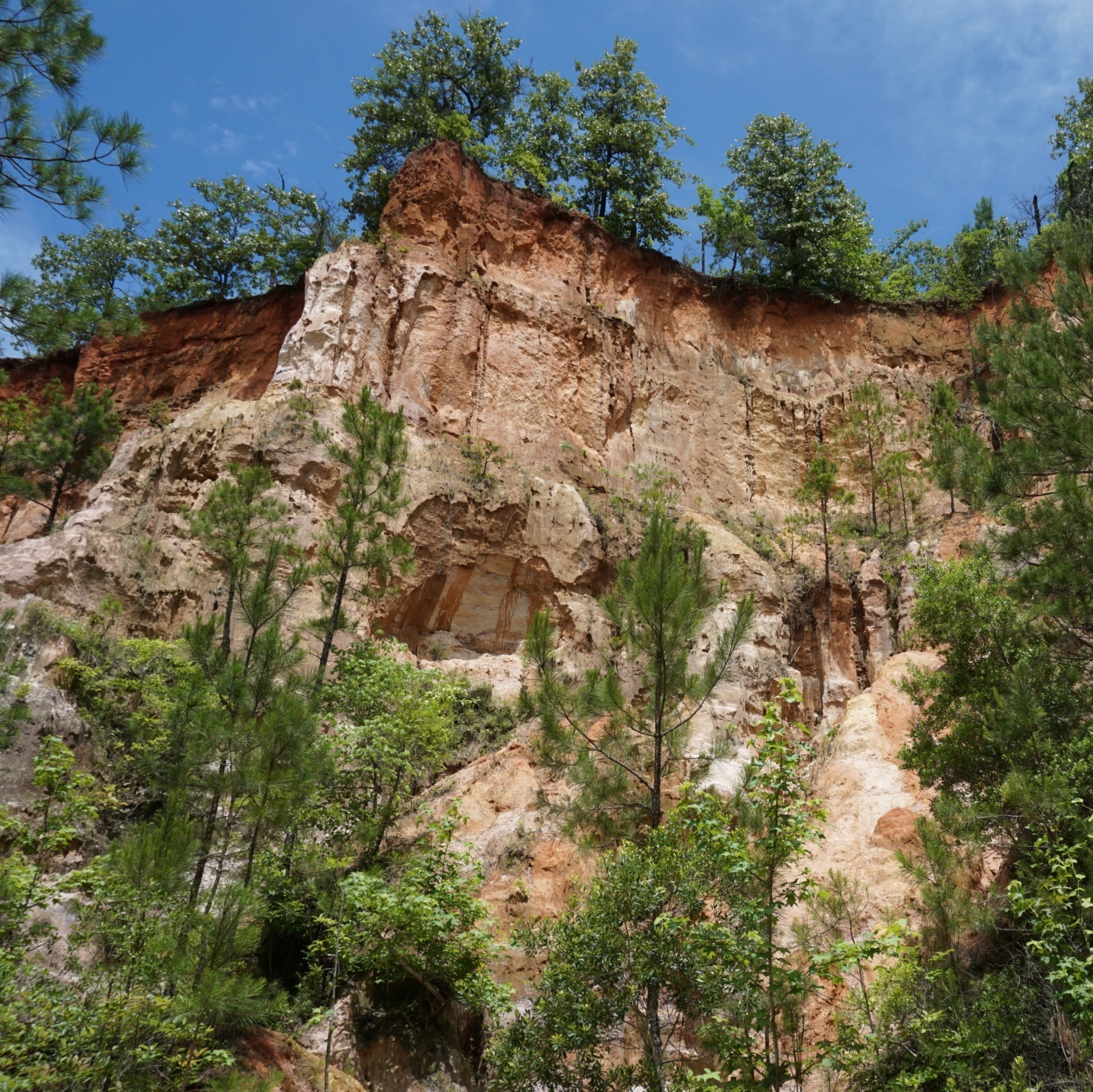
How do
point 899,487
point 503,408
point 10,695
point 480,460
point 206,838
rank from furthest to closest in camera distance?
point 899,487 → point 503,408 → point 480,460 → point 10,695 → point 206,838

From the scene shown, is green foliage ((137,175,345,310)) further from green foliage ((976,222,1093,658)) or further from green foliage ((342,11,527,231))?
green foliage ((976,222,1093,658))

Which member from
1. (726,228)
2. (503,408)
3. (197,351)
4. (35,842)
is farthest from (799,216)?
(35,842)

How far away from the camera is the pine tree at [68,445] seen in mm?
25141

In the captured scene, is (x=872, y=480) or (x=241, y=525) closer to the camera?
(x=241, y=525)

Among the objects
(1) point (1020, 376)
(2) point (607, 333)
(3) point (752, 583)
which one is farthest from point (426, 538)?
(1) point (1020, 376)

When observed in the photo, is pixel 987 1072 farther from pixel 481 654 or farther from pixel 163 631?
pixel 163 631

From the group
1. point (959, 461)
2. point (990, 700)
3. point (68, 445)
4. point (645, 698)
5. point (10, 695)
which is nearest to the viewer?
point (645, 698)

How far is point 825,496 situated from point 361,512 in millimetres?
13583

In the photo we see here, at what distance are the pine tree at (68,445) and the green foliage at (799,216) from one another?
21028 mm

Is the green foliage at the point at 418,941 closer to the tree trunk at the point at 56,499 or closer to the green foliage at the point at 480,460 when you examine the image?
the green foliage at the point at 480,460

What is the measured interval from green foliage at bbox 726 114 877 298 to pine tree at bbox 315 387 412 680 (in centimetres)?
2002

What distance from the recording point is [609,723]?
38.5 feet

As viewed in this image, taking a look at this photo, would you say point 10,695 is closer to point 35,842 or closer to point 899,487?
point 35,842

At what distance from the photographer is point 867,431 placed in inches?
1154
